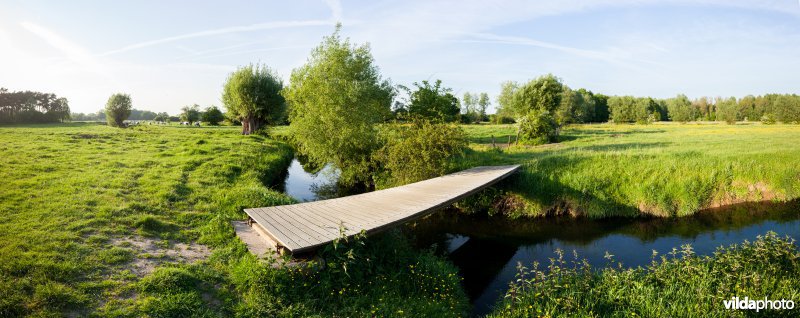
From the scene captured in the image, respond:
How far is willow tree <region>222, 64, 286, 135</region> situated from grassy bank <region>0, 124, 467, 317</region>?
83.4ft

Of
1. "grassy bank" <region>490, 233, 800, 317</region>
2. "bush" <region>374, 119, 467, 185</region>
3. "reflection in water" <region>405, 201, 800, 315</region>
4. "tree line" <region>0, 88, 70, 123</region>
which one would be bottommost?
"reflection in water" <region>405, 201, 800, 315</region>

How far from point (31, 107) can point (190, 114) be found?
37.1 metres

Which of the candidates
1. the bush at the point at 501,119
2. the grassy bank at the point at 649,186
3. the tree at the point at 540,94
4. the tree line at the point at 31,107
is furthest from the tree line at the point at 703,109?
the tree line at the point at 31,107

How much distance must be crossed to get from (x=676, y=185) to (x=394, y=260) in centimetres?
1258

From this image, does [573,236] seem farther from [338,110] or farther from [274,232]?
[338,110]

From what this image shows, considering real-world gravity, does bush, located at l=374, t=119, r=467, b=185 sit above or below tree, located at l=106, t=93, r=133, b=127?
below

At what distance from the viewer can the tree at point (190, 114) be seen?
71.2 metres

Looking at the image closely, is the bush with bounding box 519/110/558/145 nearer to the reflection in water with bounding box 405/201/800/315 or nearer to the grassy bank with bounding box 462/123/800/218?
the grassy bank with bounding box 462/123/800/218

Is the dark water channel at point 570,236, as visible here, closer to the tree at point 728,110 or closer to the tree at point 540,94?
the tree at point 540,94

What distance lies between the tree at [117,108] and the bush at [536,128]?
47.9 metres

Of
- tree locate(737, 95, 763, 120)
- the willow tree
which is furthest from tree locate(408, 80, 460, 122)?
tree locate(737, 95, 763, 120)

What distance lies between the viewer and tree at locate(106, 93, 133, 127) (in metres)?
45.8

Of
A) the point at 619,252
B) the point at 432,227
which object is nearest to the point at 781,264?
the point at 619,252

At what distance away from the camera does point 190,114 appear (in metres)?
71.2
